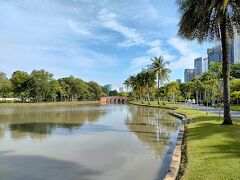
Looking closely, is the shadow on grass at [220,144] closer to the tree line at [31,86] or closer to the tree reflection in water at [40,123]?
the tree reflection in water at [40,123]

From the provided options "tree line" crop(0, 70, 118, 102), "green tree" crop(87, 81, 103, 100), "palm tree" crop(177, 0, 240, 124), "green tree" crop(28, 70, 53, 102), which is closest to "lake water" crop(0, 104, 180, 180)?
"palm tree" crop(177, 0, 240, 124)

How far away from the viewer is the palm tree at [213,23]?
15.5 m

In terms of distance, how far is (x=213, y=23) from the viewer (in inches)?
659

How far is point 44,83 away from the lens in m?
94.9

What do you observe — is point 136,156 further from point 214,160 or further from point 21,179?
point 21,179

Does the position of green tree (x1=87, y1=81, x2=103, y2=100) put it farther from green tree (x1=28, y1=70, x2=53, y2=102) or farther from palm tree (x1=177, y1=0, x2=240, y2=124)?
palm tree (x1=177, y1=0, x2=240, y2=124)

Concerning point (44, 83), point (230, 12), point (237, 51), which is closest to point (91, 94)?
point (44, 83)

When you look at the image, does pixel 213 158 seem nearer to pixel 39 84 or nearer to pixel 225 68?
pixel 225 68

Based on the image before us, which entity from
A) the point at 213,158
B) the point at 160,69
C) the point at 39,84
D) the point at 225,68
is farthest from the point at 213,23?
the point at 39,84

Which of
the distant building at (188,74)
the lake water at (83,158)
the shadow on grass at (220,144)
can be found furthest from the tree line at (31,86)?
the shadow on grass at (220,144)

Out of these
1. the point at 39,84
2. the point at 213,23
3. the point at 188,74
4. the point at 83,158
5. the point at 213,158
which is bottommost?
the point at 83,158

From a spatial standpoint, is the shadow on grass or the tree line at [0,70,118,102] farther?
the tree line at [0,70,118,102]

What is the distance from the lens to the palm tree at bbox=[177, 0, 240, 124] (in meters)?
15.5

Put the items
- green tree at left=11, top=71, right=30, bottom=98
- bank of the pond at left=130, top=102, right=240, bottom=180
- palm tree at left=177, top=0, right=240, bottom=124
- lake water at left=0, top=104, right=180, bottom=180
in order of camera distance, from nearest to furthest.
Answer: bank of the pond at left=130, top=102, right=240, bottom=180 < lake water at left=0, top=104, right=180, bottom=180 < palm tree at left=177, top=0, right=240, bottom=124 < green tree at left=11, top=71, right=30, bottom=98
